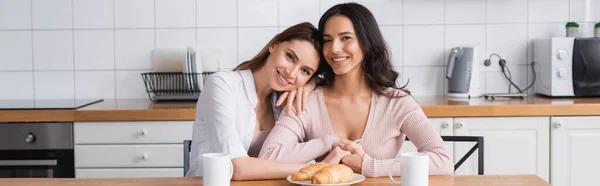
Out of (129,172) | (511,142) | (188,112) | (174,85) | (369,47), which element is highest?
(369,47)

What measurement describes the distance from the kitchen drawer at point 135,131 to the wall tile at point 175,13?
0.73 metres

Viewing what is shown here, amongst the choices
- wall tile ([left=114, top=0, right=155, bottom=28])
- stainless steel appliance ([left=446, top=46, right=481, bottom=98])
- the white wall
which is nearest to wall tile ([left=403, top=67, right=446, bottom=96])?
the white wall

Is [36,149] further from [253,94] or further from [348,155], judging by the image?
[348,155]

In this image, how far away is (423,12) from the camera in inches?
132

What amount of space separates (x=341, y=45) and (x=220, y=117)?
0.40 meters

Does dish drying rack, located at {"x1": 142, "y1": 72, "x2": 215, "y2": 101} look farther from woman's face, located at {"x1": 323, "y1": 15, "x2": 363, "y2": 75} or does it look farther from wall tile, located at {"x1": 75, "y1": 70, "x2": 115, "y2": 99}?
woman's face, located at {"x1": 323, "y1": 15, "x2": 363, "y2": 75}

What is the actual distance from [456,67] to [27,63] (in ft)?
6.65

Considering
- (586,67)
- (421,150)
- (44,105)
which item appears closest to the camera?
(421,150)

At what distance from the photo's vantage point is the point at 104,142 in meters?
2.79

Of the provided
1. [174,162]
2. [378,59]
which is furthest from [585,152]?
[174,162]

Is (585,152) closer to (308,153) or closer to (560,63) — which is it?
(560,63)

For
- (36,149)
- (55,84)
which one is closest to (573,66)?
(36,149)

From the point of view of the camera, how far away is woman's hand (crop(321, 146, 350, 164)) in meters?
1.76

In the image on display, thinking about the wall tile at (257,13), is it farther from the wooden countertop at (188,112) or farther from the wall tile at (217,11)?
the wooden countertop at (188,112)
